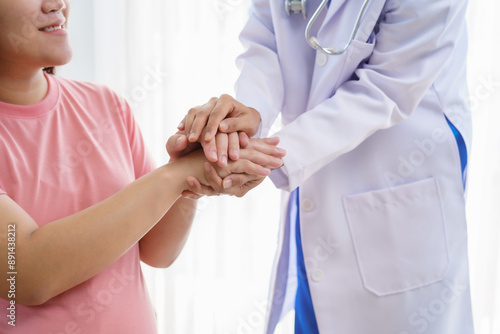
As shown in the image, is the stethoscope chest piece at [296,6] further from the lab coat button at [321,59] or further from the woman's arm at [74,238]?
the woman's arm at [74,238]

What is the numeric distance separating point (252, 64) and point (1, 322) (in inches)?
30.6

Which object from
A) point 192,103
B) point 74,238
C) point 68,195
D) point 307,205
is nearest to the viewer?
point 74,238

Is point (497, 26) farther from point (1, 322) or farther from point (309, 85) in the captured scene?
point (1, 322)

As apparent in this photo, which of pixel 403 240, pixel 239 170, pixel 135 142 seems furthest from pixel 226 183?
pixel 403 240

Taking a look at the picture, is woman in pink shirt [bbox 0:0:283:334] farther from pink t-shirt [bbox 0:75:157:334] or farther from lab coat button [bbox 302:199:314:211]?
lab coat button [bbox 302:199:314:211]

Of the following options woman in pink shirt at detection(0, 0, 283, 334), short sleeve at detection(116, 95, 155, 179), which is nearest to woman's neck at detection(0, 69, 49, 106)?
woman in pink shirt at detection(0, 0, 283, 334)

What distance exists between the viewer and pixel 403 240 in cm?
107

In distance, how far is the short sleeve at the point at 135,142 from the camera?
48.0 inches

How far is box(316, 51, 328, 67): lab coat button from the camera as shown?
114 centimetres

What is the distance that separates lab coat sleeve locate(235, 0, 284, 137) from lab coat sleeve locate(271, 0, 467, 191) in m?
0.12

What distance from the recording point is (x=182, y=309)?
232 cm

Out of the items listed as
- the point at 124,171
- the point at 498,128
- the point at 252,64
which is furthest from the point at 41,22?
the point at 498,128

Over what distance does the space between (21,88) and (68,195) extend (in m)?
0.25

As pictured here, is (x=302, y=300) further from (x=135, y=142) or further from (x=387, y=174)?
(x=135, y=142)
